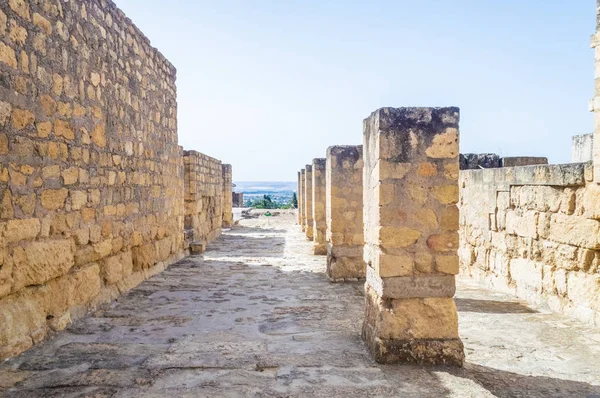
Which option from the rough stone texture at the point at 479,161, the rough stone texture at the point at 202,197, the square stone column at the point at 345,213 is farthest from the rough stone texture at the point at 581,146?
the rough stone texture at the point at 202,197

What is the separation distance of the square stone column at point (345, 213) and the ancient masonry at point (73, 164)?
2898 mm

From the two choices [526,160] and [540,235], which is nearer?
Result: [540,235]

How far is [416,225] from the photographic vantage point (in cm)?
384

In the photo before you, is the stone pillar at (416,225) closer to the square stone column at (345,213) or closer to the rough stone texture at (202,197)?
the square stone column at (345,213)

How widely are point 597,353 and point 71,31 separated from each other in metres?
5.89

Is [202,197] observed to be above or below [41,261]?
above

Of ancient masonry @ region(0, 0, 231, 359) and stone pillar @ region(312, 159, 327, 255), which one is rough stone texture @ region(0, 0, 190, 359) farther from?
stone pillar @ region(312, 159, 327, 255)

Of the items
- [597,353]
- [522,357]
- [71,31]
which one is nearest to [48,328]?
[71,31]

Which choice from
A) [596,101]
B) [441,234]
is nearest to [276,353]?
[441,234]

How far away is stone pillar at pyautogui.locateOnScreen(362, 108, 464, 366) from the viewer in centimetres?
380

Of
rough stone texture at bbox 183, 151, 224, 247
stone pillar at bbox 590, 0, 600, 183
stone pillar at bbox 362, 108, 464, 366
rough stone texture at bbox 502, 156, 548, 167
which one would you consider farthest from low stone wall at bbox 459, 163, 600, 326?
rough stone texture at bbox 183, 151, 224, 247

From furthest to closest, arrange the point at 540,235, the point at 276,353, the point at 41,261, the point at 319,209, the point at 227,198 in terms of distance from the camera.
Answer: the point at 227,198, the point at 319,209, the point at 540,235, the point at 41,261, the point at 276,353

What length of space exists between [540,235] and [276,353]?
3.77 m

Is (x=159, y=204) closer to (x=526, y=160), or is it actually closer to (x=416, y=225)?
(x=416, y=225)
